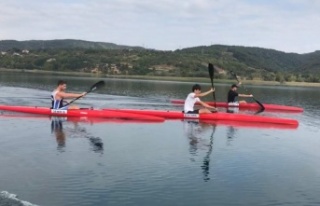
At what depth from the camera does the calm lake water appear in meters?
12.4

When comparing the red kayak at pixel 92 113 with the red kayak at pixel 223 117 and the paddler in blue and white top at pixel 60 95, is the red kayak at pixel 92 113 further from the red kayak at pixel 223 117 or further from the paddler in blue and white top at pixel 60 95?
A: the red kayak at pixel 223 117

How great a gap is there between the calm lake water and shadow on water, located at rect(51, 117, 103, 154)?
1.6 inches

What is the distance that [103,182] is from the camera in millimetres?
13227

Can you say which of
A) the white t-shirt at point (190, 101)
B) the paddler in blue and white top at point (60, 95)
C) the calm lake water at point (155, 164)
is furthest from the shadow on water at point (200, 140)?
the paddler in blue and white top at point (60, 95)

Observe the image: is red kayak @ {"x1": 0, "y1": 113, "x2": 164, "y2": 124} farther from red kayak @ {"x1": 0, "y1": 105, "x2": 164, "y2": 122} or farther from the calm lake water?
the calm lake water

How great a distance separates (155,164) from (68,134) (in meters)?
6.27

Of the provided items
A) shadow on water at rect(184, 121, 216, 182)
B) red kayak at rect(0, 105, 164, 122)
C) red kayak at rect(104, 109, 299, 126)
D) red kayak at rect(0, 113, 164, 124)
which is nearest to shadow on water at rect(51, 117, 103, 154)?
red kayak at rect(0, 113, 164, 124)

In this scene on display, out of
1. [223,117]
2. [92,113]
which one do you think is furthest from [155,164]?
[223,117]

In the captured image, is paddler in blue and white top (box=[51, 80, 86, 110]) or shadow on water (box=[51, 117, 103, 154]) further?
paddler in blue and white top (box=[51, 80, 86, 110])

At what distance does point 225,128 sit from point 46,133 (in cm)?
951

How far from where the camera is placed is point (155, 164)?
1576cm

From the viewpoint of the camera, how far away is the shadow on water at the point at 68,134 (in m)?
18.0

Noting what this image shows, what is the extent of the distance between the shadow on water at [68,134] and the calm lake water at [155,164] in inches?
1.6

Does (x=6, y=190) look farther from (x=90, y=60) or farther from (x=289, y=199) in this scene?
(x=90, y=60)
